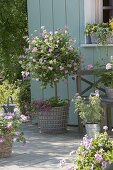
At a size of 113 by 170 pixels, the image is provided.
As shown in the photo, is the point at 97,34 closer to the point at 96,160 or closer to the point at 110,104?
the point at 110,104

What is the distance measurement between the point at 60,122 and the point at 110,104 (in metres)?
1.09

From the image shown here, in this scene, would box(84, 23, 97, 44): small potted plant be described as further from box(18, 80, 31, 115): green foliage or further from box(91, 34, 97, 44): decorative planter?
box(18, 80, 31, 115): green foliage

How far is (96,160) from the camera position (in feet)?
16.3

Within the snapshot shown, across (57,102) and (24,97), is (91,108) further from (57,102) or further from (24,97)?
(24,97)

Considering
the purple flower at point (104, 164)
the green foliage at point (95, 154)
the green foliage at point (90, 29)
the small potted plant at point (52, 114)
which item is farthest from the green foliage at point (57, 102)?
the purple flower at point (104, 164)

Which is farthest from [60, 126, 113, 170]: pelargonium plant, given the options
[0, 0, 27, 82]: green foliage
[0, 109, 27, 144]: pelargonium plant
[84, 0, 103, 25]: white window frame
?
[0, 0, 27, 82]: green foliage

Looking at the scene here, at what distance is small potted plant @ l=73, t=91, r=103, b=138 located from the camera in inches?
323

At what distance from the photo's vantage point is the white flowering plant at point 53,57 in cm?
875

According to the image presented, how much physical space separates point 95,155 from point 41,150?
2.81 m

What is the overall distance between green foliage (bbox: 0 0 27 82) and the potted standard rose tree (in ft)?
11.1

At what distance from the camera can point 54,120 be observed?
902 centimetres

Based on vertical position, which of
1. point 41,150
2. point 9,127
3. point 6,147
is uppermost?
point 9,127

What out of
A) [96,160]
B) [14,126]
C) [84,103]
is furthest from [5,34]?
[96,160]

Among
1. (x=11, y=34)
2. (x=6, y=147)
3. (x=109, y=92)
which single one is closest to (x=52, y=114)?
(x=109, y=92)
